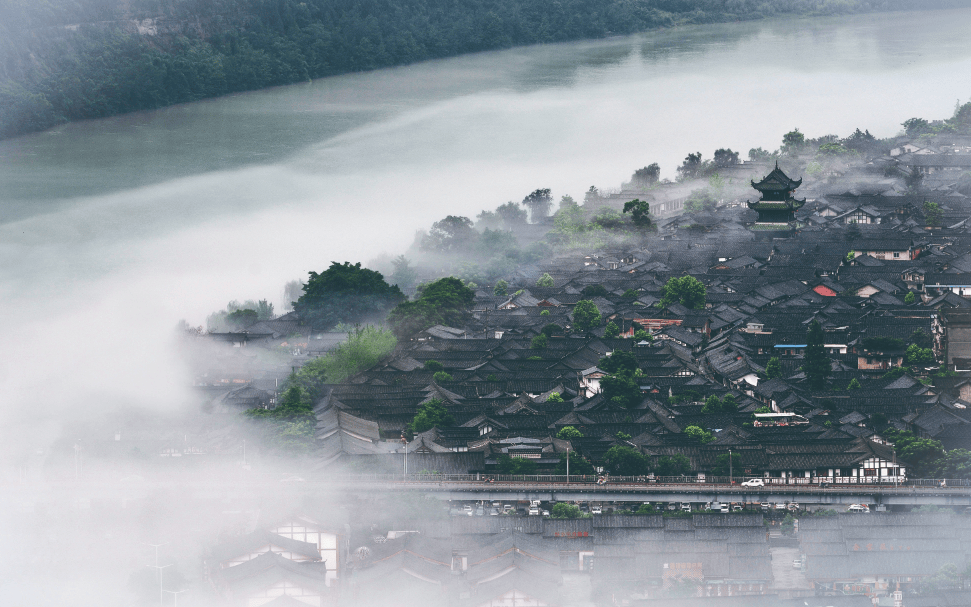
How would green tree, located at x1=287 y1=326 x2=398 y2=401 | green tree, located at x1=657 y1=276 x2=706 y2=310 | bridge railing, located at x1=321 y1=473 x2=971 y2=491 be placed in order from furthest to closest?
green tree, located at x1=657 y1=276 x2=706 y2=310, green tree, located at x1=287 y1=326 x2=398 y2=401, bridge railing, located at x1=321 y1=473 x2=971 y2=491

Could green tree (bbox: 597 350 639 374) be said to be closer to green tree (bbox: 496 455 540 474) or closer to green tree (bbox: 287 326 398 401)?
green tree (bbox: 287 326 398 401)

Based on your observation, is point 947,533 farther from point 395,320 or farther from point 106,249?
point 106,249

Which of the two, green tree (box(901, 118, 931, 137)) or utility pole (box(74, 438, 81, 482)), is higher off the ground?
green tree (box(901, 118, 931, 137))

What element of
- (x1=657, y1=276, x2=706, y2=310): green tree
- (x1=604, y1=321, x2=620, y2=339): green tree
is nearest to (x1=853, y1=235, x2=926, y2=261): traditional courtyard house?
(x1=657, y1=276, x2=706, y2=310): green tree

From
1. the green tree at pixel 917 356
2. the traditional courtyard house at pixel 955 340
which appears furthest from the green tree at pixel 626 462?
the traditional courtyard house at pixel 955 340

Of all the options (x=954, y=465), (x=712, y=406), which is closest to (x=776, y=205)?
(x=712, y=406)

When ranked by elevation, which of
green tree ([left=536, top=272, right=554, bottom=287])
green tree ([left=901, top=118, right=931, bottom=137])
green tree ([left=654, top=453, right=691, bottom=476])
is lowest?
green tree ([left=654, top=453, right=691, bottom=476])

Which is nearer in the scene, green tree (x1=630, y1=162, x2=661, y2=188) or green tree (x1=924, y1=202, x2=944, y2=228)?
green tree (x1=924, y1=202, x2=944, y2=228)

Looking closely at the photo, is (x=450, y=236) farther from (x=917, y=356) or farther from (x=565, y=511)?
(x=565, y=511)
